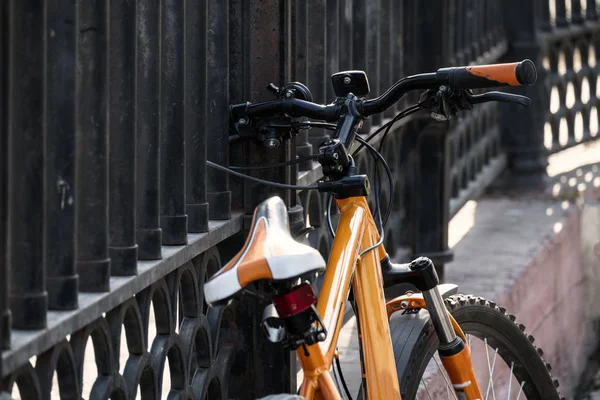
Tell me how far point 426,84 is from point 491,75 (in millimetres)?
174

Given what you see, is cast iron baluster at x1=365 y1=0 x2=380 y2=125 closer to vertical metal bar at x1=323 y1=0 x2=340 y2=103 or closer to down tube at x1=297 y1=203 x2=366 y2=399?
vertical metal bar at x1=323 y1=0 x2=340 y2=103

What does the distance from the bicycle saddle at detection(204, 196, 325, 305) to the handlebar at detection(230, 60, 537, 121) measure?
0.73 m

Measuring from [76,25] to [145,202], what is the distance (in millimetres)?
589

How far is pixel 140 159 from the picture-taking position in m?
2.79

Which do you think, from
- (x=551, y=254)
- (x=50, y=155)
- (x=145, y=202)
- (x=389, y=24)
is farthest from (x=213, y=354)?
(x=551, y=254)

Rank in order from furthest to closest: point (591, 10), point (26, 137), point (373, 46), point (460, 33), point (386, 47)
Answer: point (591, 10), point (460, 33), point (386, 47), point (373, 46), point (26, 137)

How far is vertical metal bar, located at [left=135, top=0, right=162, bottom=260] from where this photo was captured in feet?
9.05

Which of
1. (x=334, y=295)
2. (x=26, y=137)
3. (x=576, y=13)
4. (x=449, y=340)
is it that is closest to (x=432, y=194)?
(x=449, y=340)

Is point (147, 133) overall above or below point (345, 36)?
below

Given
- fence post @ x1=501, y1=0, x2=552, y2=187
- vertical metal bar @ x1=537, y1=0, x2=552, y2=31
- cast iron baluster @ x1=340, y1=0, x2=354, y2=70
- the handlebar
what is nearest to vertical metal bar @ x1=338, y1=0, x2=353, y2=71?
cast iron baluster @ x1=340, y1=0, x2=354, y2=70

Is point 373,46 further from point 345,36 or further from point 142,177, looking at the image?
point 142,177

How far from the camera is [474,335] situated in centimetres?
370

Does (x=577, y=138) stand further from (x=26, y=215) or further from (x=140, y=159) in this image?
(x=26, y=215)

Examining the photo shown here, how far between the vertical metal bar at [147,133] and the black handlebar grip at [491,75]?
2.19ft
